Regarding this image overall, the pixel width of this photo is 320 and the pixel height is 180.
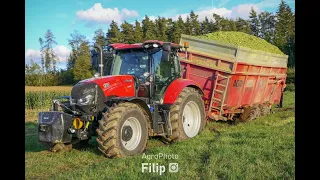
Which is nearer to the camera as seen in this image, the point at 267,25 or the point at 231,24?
the point at 267,25

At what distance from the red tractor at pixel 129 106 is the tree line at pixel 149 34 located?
23 cm

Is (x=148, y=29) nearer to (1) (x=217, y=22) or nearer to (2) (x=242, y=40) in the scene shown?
(1) (x=217, y=22)

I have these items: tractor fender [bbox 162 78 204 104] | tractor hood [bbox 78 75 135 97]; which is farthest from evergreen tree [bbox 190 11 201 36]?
tractor hood [bbox 78 75 135 97]

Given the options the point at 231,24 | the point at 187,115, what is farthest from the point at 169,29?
the point at 187,115

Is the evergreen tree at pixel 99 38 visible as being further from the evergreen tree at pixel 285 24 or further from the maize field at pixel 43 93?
the evergreen tree at pixel 285 24

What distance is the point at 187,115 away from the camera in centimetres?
521

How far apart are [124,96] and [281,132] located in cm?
215

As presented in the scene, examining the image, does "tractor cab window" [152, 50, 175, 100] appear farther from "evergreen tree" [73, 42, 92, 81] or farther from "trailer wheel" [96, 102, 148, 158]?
"evergreen tree" [73, 42, 92, 81]

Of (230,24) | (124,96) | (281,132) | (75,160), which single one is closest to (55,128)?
(75,160)

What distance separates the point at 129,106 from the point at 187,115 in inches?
51.9

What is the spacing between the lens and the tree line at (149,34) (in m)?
3.50

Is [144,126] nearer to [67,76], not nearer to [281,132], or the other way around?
[67,76]

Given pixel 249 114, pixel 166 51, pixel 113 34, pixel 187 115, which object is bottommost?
pixel 249 114

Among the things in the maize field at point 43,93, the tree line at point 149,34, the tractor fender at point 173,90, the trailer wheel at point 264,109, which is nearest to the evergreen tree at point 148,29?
the tree line at point 149,34
